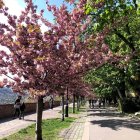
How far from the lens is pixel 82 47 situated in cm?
1405

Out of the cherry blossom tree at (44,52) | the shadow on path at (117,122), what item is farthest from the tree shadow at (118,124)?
the cherry blossom tree at (44,52)

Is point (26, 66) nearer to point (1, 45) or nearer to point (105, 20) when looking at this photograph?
point (1, 45)

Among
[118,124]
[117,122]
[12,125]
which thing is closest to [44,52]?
[12,125]

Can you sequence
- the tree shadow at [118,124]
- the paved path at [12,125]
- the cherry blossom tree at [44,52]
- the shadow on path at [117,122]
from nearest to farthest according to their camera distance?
the cherry blossom tree at [44,52]
the paved path at [12,125]
the tree shadow at [118,124]
the shadow on path at [117,122]

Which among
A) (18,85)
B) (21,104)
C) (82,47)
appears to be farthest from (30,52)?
(21,104)

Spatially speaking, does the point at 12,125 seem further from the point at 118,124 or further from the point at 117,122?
the point at 117,122

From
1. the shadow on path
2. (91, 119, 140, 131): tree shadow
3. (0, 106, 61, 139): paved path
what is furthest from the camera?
the shadow on path

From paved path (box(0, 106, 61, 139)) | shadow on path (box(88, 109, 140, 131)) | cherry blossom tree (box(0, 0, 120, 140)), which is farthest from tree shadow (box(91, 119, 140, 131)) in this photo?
cherry blossom tree (box(0, 0, 120, 140))

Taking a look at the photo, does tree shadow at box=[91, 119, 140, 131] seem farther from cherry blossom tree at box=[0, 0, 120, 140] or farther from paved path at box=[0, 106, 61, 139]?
cherry blossom tree at box=[0, 0, 120, 140]

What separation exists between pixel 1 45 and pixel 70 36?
2558 mm

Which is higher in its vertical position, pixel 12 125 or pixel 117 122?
pixel 117 122

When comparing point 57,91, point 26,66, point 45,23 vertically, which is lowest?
point 57,91

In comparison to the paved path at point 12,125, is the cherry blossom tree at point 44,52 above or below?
above

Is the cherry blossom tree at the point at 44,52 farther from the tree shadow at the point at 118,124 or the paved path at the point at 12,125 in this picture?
the tree shadow at the point at 118,124
